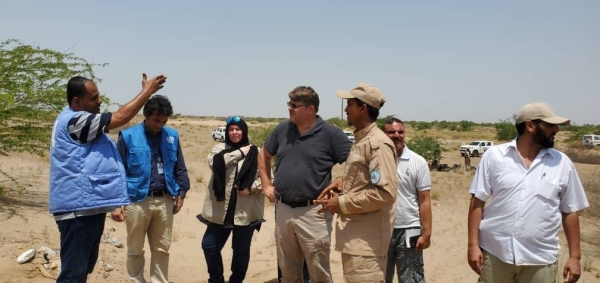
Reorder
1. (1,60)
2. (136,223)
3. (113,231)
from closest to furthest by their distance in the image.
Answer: (136,223)
(113,231)
(1,60)

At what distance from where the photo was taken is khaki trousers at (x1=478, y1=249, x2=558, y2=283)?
9.49 feet

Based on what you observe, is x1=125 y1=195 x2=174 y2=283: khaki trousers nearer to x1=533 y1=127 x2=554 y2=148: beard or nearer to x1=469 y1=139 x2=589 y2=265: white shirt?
x1=469 y1=139 x2=589 y2=265: white shirt

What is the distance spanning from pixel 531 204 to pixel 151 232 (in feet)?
10.6

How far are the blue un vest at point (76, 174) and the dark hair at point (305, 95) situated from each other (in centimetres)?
146

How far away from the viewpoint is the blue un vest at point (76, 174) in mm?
3021

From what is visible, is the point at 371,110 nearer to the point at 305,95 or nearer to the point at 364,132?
the point at 364,132

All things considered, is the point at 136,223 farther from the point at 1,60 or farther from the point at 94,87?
the point at 1,60

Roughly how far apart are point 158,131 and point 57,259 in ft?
6.54

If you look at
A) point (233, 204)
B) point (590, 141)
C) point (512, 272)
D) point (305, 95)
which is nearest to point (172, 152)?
point (233, 204)

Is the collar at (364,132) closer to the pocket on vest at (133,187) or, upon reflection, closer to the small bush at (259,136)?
the pocket on vest at (133,187)

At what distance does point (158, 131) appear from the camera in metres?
4.38

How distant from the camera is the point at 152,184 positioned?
167 inches

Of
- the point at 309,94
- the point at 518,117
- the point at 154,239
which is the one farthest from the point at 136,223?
the point at 518,117

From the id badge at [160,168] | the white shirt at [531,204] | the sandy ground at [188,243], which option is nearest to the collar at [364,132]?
the white shirt at [531,204]
